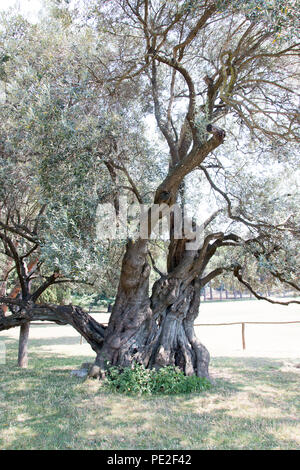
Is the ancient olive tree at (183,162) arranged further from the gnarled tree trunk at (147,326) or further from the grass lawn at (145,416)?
the grass lawn at (145,416)

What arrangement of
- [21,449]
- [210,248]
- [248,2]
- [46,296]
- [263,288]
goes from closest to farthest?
[21,449] < [248,2] < [210,248] < [263,288] < [46,296]

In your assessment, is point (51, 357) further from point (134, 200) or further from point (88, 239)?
point (88, 239)

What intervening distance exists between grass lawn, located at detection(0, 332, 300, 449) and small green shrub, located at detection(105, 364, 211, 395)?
27cm

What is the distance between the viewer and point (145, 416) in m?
5.34

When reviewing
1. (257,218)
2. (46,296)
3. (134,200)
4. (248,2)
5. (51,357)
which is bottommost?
(51,357)

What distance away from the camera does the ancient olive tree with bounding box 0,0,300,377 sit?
7066mm

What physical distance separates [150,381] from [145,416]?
158cm

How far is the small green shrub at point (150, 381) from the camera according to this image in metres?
6.67

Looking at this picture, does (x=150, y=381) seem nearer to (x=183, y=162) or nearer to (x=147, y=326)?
(x=147, y=326)

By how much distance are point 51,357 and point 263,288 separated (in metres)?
7.82

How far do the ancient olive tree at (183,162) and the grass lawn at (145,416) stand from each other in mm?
1046

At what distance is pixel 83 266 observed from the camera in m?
5.38

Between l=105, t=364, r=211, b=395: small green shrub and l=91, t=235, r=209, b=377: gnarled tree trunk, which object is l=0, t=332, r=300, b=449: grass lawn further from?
l=91, t=235, r=209, b=377: gnarled tree trunk

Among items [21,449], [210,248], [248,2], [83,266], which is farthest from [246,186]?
[21,449]
